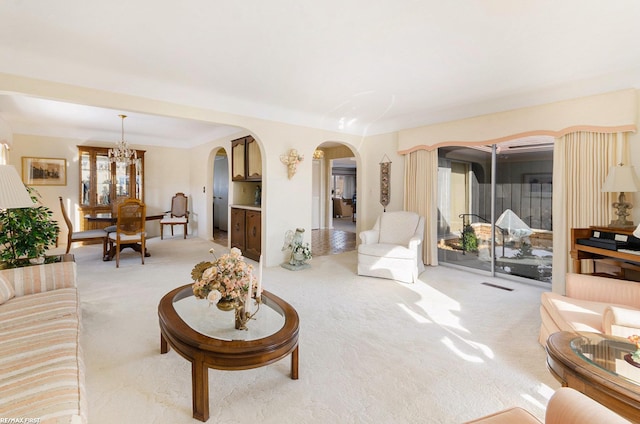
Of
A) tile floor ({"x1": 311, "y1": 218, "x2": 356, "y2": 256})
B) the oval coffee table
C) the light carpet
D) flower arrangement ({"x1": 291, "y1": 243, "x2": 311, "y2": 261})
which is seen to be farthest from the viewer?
tile floor ({"x1": 311, "y1": 218, "x2": 356, "y2": 256})

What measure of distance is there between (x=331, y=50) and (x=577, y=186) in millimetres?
3314

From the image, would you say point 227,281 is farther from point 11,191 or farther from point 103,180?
point 103,180

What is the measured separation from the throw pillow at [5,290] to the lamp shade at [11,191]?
1.87 ft

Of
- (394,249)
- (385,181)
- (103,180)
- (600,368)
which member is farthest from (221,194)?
(600,368)

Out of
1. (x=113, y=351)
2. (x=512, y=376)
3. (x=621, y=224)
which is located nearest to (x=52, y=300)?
(x=113, y=351)

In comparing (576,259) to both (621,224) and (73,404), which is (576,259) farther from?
(73,404)

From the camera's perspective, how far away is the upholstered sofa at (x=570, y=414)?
911 mm

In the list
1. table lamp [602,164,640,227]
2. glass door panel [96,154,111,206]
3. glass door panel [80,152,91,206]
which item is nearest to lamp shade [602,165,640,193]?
table lamp [602,164,640,227]

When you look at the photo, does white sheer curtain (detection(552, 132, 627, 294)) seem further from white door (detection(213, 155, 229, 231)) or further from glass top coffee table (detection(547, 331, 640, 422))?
white door (detection(213, 155, 229, 231))

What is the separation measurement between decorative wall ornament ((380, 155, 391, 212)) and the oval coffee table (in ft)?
13.1

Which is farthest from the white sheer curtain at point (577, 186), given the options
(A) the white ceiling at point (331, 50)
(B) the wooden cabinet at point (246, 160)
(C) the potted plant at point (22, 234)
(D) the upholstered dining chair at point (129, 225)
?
(D) the upholstered dining chair at point (129, 225)

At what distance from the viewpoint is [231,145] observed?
6238 mm

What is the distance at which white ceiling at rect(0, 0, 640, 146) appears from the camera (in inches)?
87.0

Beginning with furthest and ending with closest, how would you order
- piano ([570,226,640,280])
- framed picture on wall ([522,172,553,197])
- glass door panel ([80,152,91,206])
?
1. glass door panel ([80,152,91,206])
2. framed picture on wall ([522,172,553,197])
3. piano ([570,226,640,280])
